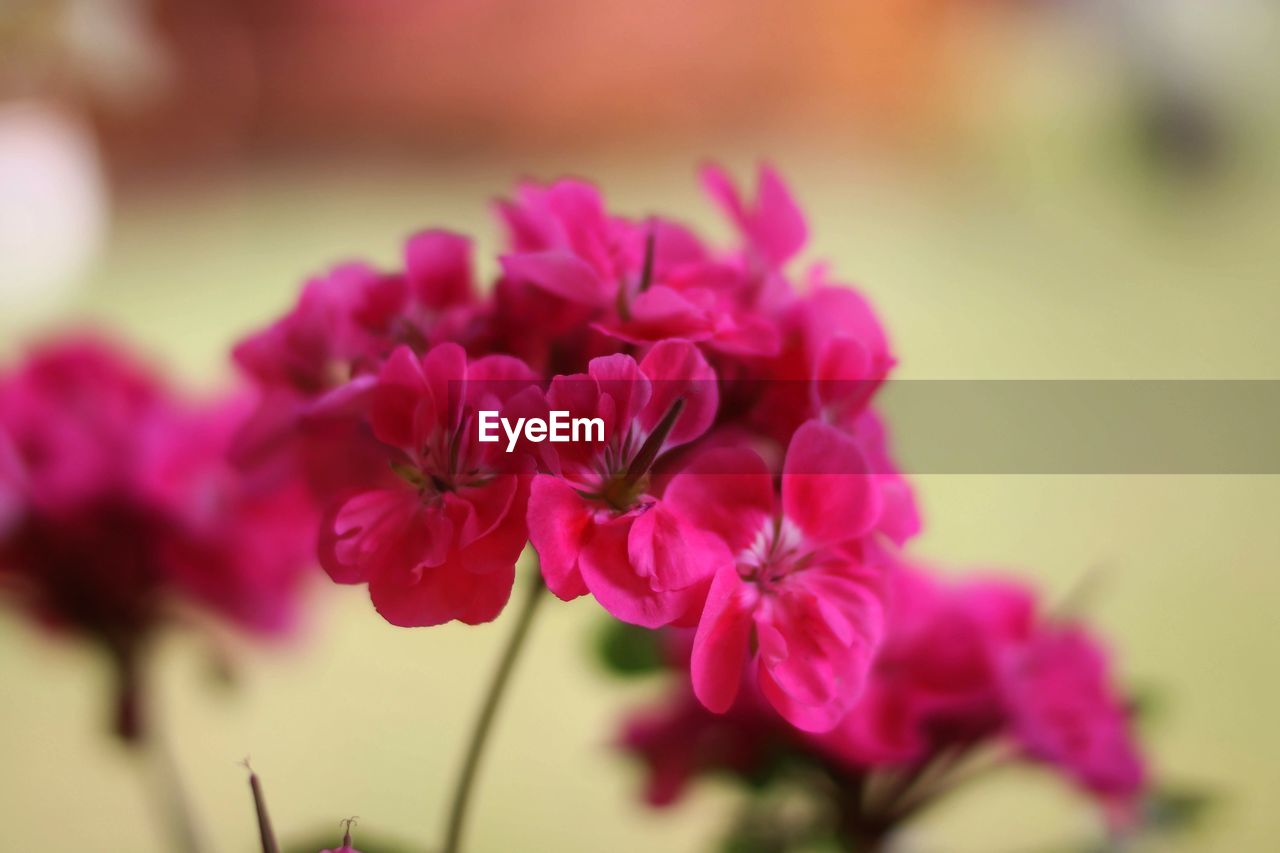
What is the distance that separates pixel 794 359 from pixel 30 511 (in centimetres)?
24

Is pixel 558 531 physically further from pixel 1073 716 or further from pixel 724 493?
pixel 1073 716

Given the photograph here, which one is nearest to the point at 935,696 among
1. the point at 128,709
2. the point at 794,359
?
the point at 794,359

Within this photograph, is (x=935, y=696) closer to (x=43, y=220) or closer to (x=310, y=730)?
(x=310, y=730)

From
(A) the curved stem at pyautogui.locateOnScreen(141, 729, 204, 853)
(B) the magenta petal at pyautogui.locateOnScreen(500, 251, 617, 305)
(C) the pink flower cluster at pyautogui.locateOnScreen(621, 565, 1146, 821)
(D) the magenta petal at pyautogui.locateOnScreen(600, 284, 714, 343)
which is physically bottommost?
(A) the curved stem at pyautogui.locateOnScreen(141, 729, 204, 853)

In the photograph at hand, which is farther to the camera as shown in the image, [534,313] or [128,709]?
[128,709]

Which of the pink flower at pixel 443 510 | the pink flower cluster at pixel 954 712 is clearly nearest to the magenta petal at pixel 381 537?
the pink flower at pixel 443 510

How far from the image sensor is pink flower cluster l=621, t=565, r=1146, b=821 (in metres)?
0.28

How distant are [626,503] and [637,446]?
0.03ft

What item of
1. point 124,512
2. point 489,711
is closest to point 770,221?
point 489,711

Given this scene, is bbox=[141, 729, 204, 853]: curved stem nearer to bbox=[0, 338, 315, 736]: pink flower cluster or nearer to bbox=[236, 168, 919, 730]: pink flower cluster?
bbox=[0, 338, 315, 736]: pink flower cluster

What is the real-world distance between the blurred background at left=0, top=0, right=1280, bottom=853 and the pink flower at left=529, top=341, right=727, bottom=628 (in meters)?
0.16

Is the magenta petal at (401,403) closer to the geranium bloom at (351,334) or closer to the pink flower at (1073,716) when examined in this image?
the geranium bloom at (351,334)

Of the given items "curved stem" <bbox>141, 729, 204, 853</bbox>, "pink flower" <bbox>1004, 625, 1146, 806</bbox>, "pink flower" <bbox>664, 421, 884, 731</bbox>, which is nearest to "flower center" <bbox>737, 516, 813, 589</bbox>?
"pink flower" <bbox>664, 421, 884, 731</bbox>

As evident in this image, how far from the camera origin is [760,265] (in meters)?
0.24
